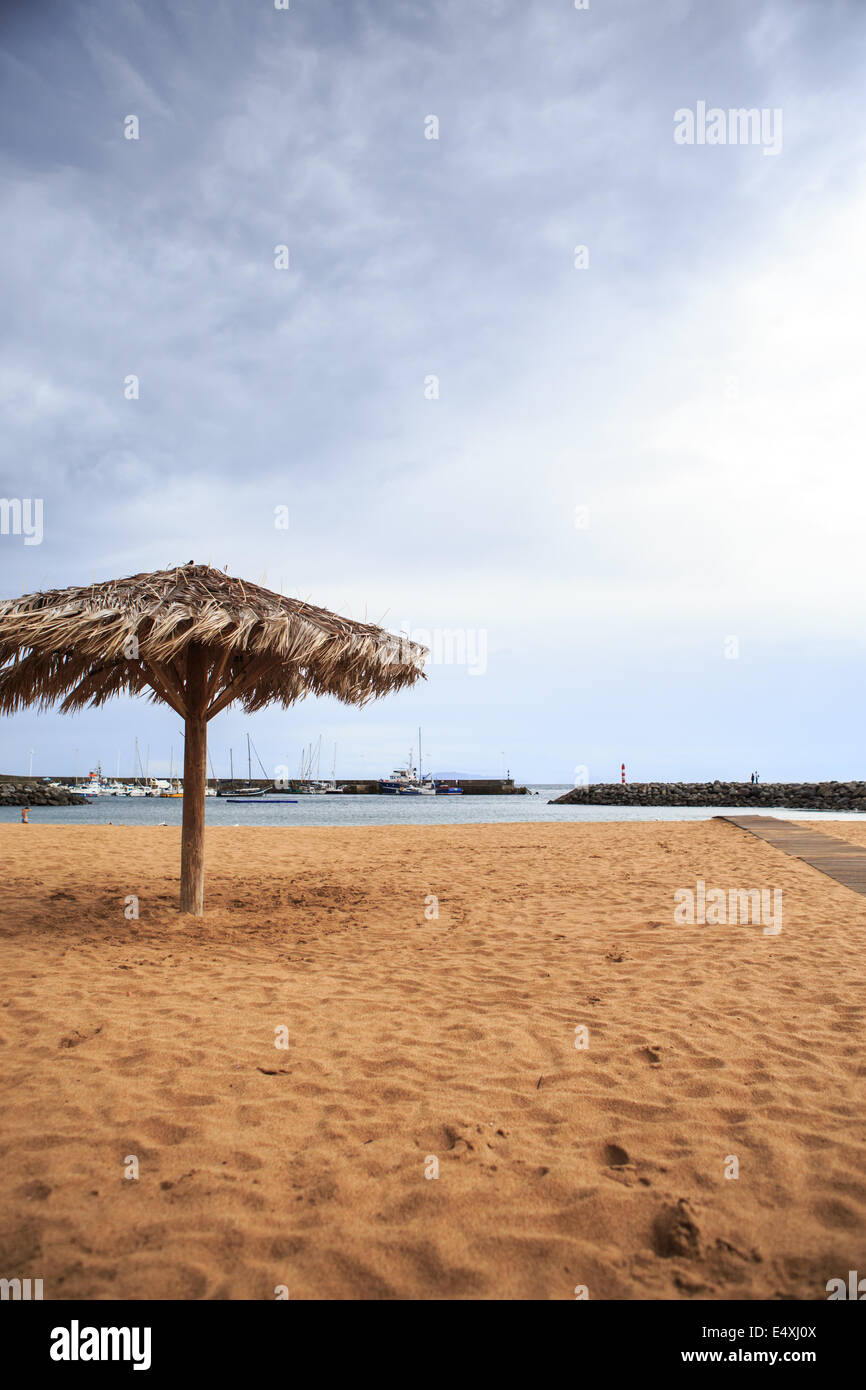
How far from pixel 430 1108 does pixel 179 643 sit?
4.29 m

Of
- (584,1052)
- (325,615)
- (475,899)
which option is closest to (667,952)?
(584,1052)

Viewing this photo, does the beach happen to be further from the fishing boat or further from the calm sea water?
the fishing boat

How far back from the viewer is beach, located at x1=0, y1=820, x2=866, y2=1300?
87.1 inches

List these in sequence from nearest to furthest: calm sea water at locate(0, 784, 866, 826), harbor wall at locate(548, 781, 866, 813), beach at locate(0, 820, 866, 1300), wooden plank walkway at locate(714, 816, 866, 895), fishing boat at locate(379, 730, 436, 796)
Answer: beach at locate(0, 820, 866, 1300)
wooden plank walkway at locate(714, 816, 866, 895)
calm sea water at locate(0, 784, 866, 826)
harbor wall at locate(548, 781, 866, 813)
fishing boat at locate(379, 730, 436, 796)

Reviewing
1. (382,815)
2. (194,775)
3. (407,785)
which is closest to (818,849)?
(194,775)

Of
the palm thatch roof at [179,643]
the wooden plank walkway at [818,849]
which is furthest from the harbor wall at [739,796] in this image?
the palm thatch roof at [179,643]

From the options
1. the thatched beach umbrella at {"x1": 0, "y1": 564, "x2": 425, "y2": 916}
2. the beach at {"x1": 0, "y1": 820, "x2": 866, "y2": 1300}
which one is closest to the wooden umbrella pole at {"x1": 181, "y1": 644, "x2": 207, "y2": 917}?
the thatched beach umbrella at {"x1": 0, "y1": 564, "x2": 425, "y2": 916}

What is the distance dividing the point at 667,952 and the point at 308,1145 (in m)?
3.95

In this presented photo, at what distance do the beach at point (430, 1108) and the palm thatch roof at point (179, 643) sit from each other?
2.43 m

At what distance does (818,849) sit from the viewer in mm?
12844

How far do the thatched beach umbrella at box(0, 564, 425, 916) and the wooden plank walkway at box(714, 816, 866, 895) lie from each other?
7092mm

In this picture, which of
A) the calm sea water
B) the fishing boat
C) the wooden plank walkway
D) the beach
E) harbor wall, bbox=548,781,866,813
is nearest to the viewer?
the beach

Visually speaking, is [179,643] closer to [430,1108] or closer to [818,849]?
[430,1108]
